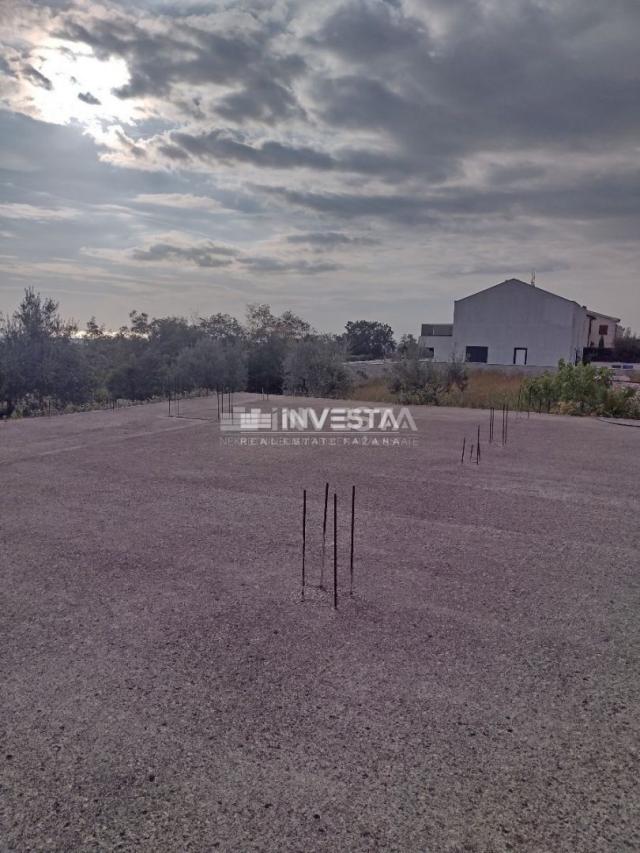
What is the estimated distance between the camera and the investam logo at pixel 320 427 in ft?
31.9

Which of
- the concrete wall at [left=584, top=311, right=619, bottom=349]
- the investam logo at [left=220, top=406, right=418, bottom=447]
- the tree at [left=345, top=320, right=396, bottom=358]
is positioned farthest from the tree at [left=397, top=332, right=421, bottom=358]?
the tree at [left=345, top=320, right=396, bottom=358]

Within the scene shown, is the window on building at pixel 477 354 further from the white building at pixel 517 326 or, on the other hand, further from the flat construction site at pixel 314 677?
the flat construction site at pixel 314 677

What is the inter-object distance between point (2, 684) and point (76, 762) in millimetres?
713

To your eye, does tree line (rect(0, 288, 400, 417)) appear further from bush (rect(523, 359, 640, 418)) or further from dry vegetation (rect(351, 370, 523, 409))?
bush (rect(523, 359, 640, 418))

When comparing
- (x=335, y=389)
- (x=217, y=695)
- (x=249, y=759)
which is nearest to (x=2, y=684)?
(x=217, y=695)

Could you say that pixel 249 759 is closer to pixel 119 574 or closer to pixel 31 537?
pixel 119 574

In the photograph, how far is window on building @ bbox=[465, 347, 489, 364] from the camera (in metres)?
32.9

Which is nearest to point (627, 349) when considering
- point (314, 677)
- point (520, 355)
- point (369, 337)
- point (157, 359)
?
point (520, 355)

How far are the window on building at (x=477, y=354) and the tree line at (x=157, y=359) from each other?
7.52 meters

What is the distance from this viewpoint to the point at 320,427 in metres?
11.5

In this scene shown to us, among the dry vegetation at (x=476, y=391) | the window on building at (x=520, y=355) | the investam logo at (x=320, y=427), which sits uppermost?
the window on building at (x=520, y=355)

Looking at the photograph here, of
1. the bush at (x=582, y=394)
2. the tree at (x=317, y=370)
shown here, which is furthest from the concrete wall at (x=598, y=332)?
the bush at (x=582, y=394)

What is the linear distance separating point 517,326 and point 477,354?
2.51 meters

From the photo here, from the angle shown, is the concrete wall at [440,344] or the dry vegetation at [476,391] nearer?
the dry vegetation at [476,391]
